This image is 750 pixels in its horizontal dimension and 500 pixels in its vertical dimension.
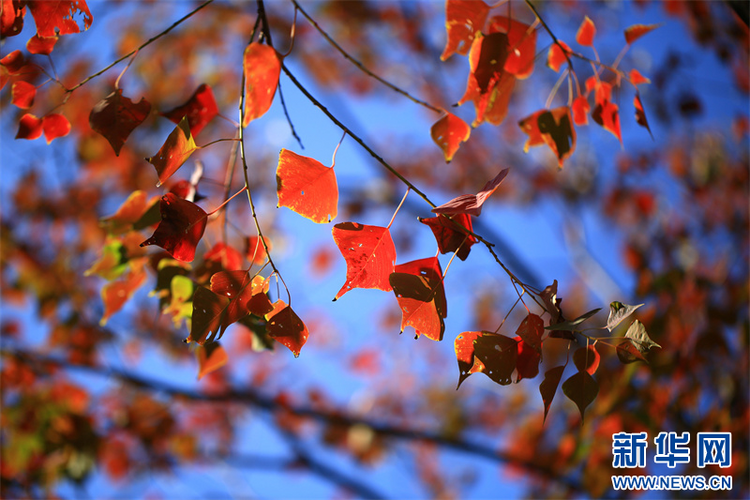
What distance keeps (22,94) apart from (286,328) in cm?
94

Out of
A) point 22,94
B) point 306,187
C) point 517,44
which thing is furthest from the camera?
point 517,44

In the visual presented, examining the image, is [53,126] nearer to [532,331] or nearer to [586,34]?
[532,331]

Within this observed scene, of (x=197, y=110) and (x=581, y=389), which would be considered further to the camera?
(x=197, y=110)

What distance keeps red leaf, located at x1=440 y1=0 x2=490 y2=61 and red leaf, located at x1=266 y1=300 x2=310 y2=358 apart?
785mm

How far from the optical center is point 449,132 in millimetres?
1292

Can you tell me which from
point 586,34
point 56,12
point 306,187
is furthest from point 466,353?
point 56,12

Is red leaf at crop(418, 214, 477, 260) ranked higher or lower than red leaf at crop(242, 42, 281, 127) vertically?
lower

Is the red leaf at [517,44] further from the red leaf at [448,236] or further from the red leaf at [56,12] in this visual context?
the red leaf at [56,12]

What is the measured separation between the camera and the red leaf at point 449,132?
128 cm

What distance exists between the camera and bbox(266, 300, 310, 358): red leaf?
0.94 m

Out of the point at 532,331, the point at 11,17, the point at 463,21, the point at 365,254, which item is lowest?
the point at 532,331

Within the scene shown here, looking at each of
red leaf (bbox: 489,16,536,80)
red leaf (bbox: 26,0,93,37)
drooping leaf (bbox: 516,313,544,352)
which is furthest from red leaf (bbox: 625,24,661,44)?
red leaf (bbox: 26,0,93,37)

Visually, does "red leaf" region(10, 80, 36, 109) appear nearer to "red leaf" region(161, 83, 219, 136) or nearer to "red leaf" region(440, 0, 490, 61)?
"red leaf" region(161, 83, 219, 136)

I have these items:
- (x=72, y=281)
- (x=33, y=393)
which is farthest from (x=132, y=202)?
(x=72, y=281)
